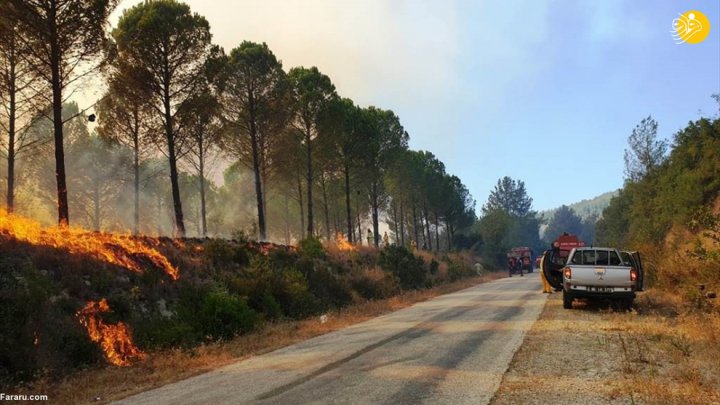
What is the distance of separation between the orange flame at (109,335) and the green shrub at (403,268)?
19480 mm

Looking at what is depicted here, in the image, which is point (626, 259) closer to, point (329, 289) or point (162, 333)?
point (329, 289)

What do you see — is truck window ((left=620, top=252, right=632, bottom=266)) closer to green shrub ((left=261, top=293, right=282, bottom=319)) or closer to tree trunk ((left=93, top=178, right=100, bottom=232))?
green shrub ((left=261, top=293, right=282, bottom=319))

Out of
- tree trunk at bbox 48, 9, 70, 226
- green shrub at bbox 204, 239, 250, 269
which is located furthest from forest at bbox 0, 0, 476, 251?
green shrub at bbox 204, 239, 250, 269

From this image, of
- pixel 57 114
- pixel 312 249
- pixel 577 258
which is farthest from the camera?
pixel 312 249

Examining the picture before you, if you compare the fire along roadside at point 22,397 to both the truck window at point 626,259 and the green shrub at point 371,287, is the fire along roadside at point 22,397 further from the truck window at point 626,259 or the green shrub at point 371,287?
the green shrub at point 371,287

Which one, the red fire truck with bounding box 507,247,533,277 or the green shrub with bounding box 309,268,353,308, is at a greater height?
the green shrub with bounding box 309,268,353,308

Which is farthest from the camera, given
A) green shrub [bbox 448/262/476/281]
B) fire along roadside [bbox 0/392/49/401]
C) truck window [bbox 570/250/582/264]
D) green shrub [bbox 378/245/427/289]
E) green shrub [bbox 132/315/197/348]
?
green shrub [bbox 448/262/476/281]

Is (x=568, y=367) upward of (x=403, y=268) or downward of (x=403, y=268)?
upward

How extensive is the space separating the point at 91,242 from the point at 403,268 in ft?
66.9

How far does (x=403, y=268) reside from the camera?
31.4 metres

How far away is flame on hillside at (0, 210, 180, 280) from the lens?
13.0m

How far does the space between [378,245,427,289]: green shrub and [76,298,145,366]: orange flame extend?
19.5 m

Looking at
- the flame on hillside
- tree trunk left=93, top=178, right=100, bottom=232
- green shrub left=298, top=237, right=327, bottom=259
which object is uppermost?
tree trunk left=93, top=178, right=100, bottom=232

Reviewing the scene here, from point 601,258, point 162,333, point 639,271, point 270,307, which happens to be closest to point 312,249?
point 270,307
